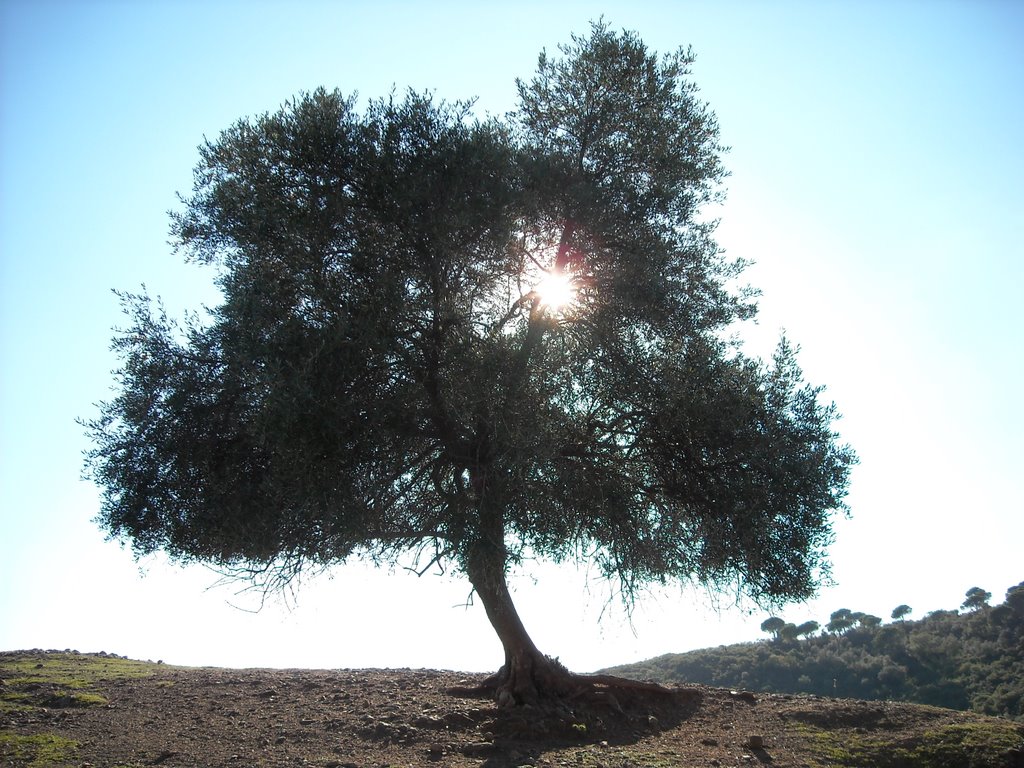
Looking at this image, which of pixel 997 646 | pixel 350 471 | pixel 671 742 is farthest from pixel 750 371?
pixel 997 646

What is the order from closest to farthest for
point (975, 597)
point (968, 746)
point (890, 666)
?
point (968, 746) → point (890, 666) → point (975, 597)

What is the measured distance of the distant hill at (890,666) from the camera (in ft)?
74.9

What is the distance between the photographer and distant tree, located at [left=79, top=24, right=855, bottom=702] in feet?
38.2

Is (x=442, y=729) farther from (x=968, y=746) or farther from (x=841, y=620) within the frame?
(x=841, y=620)

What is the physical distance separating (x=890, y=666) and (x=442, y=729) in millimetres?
18372

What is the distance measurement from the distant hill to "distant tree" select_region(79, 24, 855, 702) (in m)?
9.70

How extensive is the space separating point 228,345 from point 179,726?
607cm

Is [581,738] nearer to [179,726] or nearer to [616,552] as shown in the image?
[616,552]

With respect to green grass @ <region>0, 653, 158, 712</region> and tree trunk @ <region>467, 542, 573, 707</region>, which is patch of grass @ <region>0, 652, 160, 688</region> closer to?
green grass @ <region>0, 653, 158, 712</region>

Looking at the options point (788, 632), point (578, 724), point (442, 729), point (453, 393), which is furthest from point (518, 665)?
point (788, 632)

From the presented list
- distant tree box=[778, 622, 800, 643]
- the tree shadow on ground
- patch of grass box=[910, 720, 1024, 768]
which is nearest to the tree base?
the tree shadow on ground

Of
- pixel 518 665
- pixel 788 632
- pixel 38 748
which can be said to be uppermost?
pixel 788 632

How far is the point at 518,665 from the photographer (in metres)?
13.8

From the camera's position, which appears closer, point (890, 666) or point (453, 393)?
point (453, 393)
